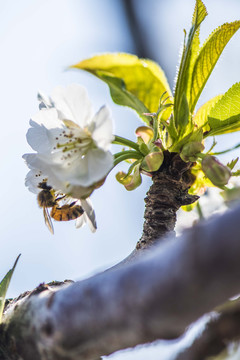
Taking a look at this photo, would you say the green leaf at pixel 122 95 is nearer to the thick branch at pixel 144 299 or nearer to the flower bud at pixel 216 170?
the flower bud at pixel 216 170

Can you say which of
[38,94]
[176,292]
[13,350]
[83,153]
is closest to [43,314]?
[13,350]

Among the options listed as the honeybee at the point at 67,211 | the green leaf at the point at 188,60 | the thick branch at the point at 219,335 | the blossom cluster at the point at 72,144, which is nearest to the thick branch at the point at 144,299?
the thick branch at the point at 219,335

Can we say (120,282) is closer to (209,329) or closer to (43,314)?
(43,314)

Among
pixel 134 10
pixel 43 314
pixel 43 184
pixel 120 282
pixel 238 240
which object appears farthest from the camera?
pixel 134 10

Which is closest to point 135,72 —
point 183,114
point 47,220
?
point 183,114

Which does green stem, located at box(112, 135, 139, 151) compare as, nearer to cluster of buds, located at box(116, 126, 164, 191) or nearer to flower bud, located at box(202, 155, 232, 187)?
cluster of buds, located at box(116, 126, 164, 191)

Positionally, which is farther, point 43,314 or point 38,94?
point 38,94
